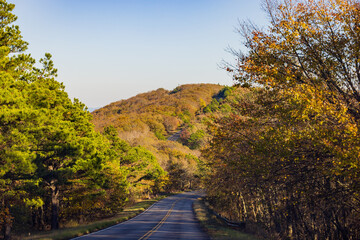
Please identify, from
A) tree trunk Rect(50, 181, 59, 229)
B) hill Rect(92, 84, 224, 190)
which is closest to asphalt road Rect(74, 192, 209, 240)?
tree trunk Rect(50, 181, 59, 229)

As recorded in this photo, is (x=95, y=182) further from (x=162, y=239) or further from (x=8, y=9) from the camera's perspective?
(x=8, y=9)

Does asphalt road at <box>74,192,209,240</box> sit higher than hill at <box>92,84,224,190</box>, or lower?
lower

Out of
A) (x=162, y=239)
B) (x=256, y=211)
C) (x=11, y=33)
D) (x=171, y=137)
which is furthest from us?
(x=171, y=137)

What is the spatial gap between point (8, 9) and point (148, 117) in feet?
468

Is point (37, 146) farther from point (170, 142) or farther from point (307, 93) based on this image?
point (170, 142)

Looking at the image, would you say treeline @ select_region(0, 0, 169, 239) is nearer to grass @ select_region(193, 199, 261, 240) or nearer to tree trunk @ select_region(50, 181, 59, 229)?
tree trunk @ select_region(50, 181, 59, 229)

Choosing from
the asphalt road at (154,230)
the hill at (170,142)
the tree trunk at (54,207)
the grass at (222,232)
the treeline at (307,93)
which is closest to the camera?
the treeline at (307,93)

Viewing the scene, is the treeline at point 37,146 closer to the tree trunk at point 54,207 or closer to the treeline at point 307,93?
the tree trunk at point 54,207

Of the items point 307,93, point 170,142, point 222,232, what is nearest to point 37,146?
point 222,232

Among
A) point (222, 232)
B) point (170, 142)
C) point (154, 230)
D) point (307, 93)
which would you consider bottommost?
point (222, 232)

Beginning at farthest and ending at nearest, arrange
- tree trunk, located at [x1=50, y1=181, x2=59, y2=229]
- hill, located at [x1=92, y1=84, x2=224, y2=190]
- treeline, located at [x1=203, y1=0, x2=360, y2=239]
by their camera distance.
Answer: hill, located at [x1=92, y1=84, x2=224, y2=190], tree trunk, located at [x1=50, y1=181, x2=59, y2=229], treeline, located at [x1=203, y1=0, x2=360, y2=239]

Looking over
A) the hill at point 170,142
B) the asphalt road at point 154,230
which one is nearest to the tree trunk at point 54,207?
the asphalt road at point 154,230

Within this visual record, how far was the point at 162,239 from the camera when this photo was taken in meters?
17.2

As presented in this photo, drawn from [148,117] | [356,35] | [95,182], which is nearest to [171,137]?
[148,117]
